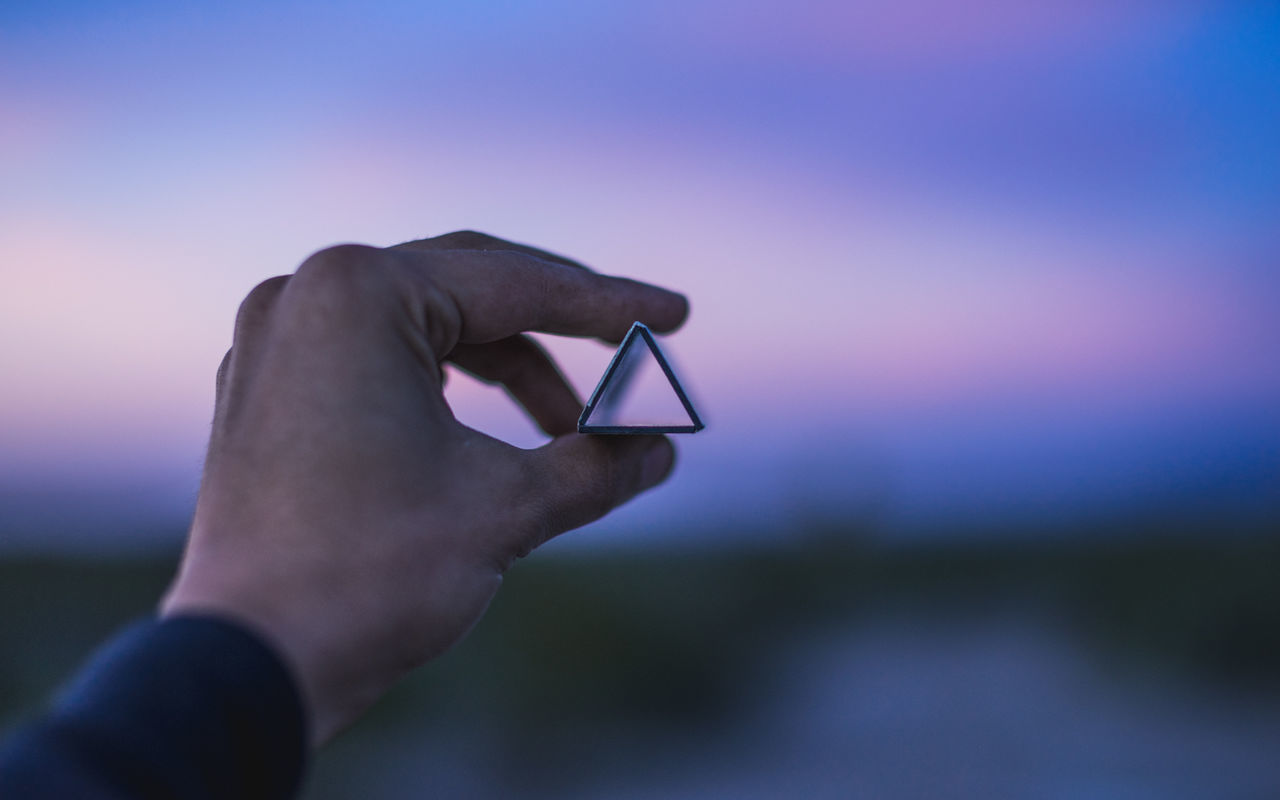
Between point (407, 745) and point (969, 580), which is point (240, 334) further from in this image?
point (969, 580)

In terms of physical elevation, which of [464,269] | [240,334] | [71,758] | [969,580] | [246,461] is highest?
[464,269]

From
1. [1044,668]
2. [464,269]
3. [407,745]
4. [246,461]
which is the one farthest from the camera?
[1044,668]

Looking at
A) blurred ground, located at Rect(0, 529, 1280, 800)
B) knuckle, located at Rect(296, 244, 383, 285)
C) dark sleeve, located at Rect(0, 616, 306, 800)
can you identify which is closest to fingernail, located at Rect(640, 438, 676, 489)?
knuckle, located at Rect(296, 244, 383, 285)

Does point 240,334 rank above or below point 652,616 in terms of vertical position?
above

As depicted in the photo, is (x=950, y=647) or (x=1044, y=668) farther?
(x=950, y=647)

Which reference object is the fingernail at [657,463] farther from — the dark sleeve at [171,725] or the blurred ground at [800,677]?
the blurred ground at [800,677]

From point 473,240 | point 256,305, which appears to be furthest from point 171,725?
point 473,240

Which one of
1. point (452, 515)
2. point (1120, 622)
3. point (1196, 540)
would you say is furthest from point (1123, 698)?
point (452, 515)

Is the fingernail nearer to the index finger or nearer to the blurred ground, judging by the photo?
the index finger

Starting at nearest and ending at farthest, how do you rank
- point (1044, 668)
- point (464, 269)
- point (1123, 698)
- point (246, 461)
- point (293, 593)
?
point (293, 593), point (246, 461), point (464, 269), point (1123, 698), point (1044, 668)
